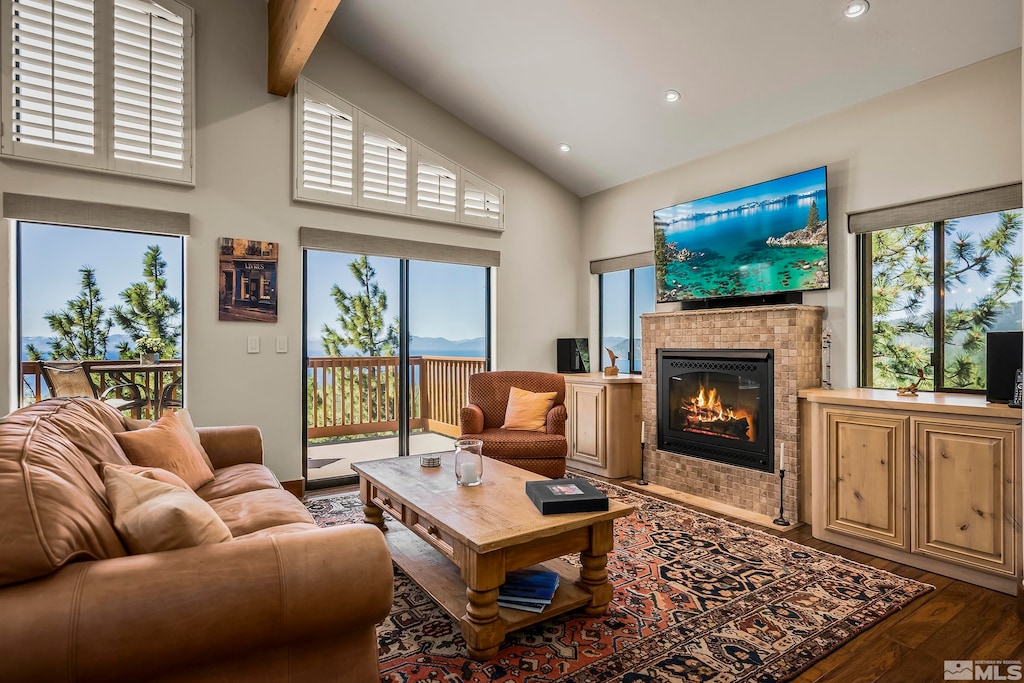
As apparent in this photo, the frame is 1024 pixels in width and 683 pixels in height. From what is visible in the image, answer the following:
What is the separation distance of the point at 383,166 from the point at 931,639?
435 centimetres

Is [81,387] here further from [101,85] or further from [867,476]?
[867,476]

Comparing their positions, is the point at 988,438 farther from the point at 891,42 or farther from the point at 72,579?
the point at 72,579

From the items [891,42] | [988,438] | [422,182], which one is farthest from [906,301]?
[422,182]

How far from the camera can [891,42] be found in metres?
2.99

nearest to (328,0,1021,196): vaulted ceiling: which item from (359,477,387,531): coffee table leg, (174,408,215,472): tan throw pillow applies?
(174,408,215,472): tan throw pillow

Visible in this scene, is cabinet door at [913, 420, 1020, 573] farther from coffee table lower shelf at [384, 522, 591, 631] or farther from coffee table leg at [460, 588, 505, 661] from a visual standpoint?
coffee table leg at [460, 588, 505, 661]

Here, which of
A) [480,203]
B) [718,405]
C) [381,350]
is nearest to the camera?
[718,405]

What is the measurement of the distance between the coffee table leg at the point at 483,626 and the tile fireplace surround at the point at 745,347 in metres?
2.37

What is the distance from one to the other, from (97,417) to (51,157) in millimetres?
1879

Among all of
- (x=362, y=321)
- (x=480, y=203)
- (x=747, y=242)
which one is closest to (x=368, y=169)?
(x=480, y=203)

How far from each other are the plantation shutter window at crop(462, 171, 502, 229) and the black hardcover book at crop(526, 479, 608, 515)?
3.13 meters

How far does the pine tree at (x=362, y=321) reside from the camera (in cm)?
448

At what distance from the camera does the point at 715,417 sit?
405 centimetres

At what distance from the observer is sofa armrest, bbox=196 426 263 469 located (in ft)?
10.2
